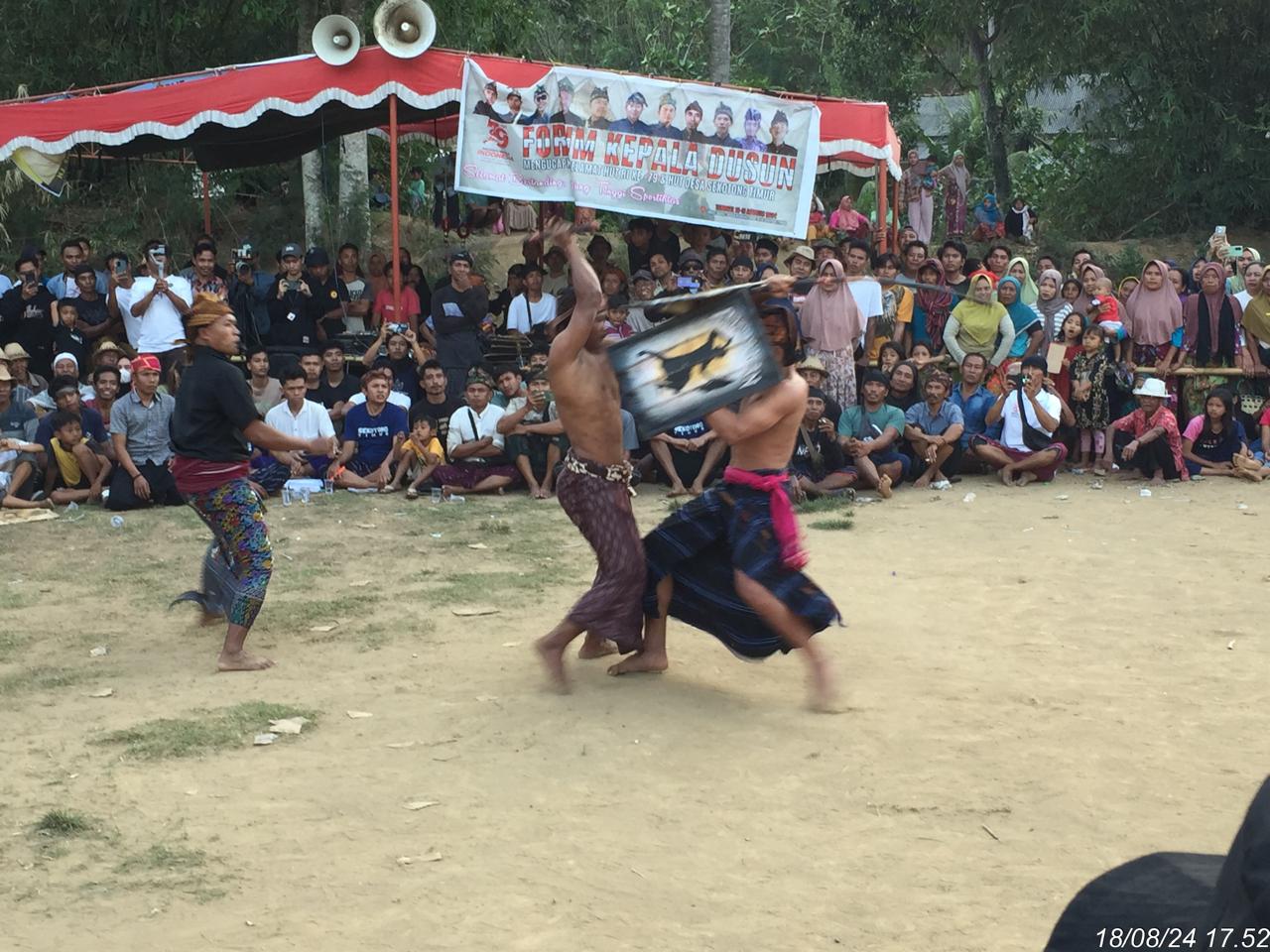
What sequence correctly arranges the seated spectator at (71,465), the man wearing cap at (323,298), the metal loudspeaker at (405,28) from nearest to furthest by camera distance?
the seated spectator at (71,465), the metal loudspeaker at (405,28), the man wearing cap at (323,298)

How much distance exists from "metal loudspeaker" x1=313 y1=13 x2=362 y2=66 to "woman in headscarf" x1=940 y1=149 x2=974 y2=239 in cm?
1080

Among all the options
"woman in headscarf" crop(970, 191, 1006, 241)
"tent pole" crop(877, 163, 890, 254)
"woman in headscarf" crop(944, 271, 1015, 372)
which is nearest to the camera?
"woman in headscarf" crop(944, 271, 1015, 372)

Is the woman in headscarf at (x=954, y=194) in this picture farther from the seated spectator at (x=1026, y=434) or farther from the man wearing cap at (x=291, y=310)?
the man wearing cap at (x=291, y=310)

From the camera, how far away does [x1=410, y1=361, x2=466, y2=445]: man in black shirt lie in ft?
39.1

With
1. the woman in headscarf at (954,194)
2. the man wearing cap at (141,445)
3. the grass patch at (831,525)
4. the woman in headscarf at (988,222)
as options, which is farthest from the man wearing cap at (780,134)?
the woman in headscarf at (954,194)

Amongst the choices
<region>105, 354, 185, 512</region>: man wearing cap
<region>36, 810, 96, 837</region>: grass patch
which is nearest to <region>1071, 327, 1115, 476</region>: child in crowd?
<region>105, 354, 185, 512</region>: man wearing cap

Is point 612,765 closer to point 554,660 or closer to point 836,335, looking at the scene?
point 554,660

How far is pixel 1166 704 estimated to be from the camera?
20.6 ft

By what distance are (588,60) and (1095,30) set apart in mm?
13261

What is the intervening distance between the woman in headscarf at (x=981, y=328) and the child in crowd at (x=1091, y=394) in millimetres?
577

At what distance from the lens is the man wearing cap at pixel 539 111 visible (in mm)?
12797

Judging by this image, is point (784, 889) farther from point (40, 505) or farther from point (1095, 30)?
point (1095, 30)

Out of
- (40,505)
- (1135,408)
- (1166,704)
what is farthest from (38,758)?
(1135,408)
